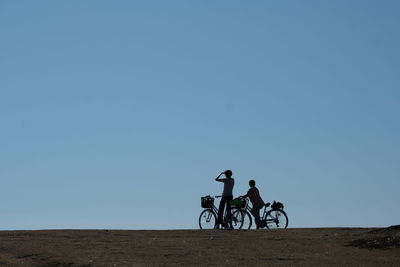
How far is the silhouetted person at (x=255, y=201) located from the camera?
28359mm

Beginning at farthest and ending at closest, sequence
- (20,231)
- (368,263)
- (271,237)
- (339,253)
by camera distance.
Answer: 1. (20,231)
2. (271,237)
3. (339,253)
4. (368,263)

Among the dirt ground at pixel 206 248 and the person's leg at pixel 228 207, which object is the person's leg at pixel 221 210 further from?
the dirt ground at pixel 206 248

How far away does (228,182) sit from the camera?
2786 centimetres

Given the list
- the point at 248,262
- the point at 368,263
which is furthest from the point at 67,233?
the point at 368,263

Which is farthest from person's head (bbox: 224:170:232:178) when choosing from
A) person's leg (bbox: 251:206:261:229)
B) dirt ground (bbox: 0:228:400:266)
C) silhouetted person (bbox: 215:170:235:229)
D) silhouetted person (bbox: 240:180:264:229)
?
dirt ground (bbox: 0:228:400:266)

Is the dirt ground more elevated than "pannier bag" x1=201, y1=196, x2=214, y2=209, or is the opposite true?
"pannier bag" x1=201, y1=196, x2=214, y2=209

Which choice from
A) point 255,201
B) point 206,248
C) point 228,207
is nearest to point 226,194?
point 228,207

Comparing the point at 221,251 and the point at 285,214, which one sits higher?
the point at 285,214

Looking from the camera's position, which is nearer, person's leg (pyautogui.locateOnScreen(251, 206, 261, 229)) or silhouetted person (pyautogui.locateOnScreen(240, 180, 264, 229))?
silhouetted person (pyautogui.locateOnScreen(240, 180, 264, 229))

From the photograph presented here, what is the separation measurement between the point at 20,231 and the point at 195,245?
816 centimetres

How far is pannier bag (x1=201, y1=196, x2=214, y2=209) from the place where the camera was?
2889 centimetres

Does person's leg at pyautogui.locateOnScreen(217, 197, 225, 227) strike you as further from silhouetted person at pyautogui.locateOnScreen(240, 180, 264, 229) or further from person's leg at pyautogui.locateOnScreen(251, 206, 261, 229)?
person's leg at pyautogui.locateOnScreen(251, 206, 261, 229)

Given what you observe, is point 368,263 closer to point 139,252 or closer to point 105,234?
point 139,252

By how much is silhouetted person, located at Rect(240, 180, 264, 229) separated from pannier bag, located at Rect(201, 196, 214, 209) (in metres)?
1.22
